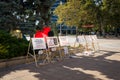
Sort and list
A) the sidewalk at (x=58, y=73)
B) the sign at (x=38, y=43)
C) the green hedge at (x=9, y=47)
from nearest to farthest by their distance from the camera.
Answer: the sidewalk at (x=58, y=73) < the green hedge at (x=9, y=47) < the sign at (x=38, y=43)

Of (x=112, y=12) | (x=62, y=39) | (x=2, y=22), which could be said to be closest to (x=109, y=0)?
(x=112, y=12)

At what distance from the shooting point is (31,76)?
277 inches

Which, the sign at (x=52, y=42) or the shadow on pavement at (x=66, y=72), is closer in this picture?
the shadow on pavement at (x=66, y=72)

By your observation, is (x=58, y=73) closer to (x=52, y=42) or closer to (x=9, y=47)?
(x=9, y=47)

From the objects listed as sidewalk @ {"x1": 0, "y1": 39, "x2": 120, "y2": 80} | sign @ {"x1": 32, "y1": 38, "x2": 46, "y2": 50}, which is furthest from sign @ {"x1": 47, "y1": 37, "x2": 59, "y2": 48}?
sidewalk @ {"x1": 0, "y1": 39, "x2": 120, "y2": 80}

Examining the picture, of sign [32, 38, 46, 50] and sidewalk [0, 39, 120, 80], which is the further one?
sign [32, 38, 46, 50]

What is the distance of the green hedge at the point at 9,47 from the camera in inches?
330

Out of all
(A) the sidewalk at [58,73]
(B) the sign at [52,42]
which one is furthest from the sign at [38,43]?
(A) the sidewalk at [58,73]

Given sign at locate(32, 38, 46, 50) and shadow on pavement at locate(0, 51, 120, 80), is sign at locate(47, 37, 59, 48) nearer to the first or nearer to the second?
sign at locate(32, 38, 46, 50)

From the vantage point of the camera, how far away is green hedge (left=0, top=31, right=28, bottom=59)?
8.39 meters

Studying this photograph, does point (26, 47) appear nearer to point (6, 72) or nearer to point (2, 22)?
point (2, 22)

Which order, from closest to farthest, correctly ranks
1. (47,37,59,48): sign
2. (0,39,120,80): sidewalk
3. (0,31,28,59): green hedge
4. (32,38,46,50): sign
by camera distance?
(0,39,120,80): sidewalk → (0,31,28,59): green hedge → (32,38,46,50): sign → (47,37,59,48): sign

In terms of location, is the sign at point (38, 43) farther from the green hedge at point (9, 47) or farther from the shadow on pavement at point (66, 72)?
the shadow on pavement at point (66, 72)

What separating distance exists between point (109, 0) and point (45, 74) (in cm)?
3290
